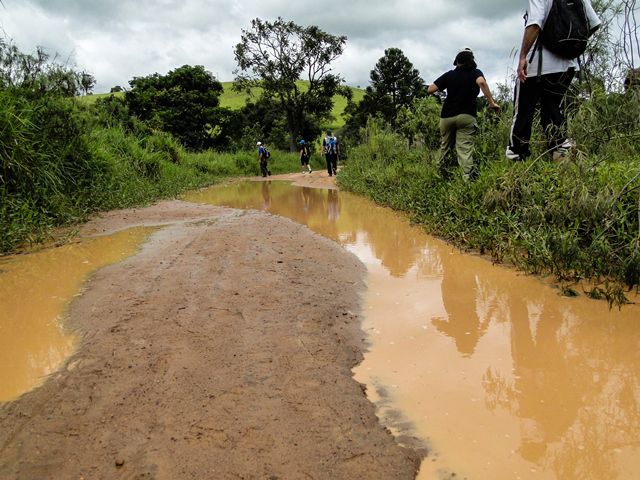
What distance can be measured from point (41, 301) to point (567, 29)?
4700mm

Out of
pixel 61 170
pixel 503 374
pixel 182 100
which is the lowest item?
pixel 503 374

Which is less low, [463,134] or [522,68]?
[522,68]

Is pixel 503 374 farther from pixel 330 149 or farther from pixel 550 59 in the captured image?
pixel 330 149

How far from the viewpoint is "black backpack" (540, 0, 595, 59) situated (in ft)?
13.1

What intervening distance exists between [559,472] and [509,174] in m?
3.19

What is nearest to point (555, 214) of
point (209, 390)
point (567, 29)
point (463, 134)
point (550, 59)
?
point (550, 59)

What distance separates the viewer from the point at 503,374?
2.12 metres

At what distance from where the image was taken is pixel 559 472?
1498 millimetres

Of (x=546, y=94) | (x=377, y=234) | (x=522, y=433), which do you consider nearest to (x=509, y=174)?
(x=546, y=94)

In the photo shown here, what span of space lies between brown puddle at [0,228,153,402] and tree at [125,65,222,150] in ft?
74.8

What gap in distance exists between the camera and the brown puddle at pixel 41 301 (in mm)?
2311

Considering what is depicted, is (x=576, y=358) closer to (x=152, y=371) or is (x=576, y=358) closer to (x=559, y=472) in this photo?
(x=559, y=472)

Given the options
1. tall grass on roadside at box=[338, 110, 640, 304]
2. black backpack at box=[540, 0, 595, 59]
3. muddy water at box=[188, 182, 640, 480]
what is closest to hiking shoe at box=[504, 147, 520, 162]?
tall grass on roadside at box=[338, 110, 640, 304]

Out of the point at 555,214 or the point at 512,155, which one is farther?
the point at 512,155
